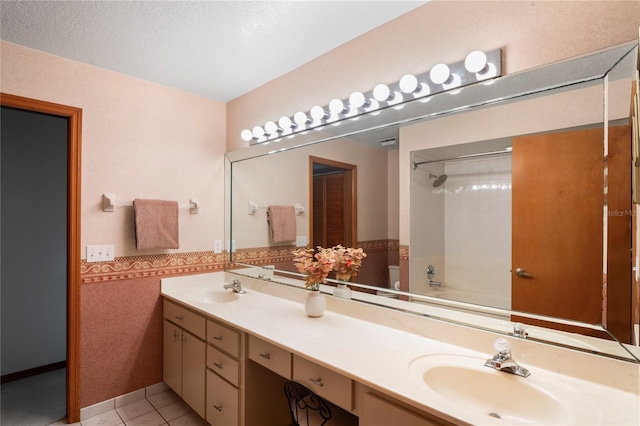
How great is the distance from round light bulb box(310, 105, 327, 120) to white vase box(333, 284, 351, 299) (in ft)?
3.35

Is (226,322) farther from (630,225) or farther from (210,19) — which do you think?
(630,225)

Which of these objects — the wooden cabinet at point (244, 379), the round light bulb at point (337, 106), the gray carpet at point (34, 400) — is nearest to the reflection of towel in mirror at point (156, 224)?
the wooden cabinet at point (244, 379)

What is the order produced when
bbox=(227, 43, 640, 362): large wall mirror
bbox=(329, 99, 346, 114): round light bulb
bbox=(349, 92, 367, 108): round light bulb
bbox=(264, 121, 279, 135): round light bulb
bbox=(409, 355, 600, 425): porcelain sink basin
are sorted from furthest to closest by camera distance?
bbox=(264, 121, 279, 135): round light bulb < bbox=(329, 99, 346, 114): round light bulb < bbox=(349, 92, 367, 108): round light bulb < bbox=(227, 43, 640, 362): large wall mirror < bbox=(409, 355, 600, 425): porcelain sink basin

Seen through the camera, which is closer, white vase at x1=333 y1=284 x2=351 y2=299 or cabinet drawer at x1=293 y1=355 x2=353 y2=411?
cabinet drawer at x1=293 y1=355 x2=353 y2=411

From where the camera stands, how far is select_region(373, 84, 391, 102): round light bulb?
1.67 meters

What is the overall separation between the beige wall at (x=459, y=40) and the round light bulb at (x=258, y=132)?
228 millimetres

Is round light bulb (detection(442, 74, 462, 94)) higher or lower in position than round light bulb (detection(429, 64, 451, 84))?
lower

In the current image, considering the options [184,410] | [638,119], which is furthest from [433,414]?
[184,410]

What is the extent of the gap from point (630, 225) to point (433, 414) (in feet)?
2.80

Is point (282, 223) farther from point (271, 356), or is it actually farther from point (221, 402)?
point (221, 402)

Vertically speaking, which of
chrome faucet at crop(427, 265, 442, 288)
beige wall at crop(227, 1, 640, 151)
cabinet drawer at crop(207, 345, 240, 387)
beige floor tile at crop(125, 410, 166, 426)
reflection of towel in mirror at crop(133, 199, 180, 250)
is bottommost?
beige floor tile at crop(125, 410, 166, 426)

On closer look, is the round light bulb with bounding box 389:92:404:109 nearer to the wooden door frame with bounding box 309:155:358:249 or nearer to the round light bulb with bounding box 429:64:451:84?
the round light bulb with bounding box 429:64:451:84

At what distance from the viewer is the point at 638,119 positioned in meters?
0.91

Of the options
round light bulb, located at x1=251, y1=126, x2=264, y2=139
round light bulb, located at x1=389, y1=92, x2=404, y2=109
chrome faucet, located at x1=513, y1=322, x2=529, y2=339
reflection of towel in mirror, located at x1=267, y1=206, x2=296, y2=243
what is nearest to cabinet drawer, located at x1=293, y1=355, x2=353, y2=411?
chrome faucet, located at x1=513, y1=322, x2=529, y2=339
